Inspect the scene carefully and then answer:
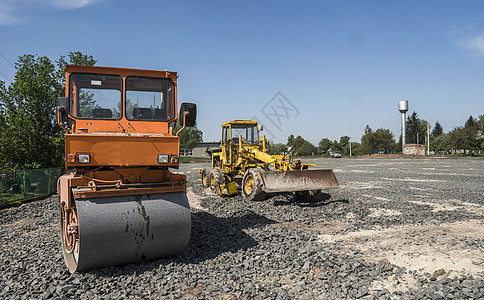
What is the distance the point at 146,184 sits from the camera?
213 inches

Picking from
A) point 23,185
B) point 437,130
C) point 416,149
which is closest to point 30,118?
point 23,185

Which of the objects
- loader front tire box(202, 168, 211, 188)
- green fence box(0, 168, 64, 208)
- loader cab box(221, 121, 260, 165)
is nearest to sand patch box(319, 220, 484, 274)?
loader cab box(221, 121, 260, 165)

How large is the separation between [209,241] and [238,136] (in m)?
7.77

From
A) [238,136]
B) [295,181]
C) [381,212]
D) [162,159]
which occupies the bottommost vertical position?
[381,212]

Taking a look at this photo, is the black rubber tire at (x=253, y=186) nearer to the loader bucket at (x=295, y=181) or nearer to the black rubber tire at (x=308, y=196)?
the loader bucket at (x=295, y=181)

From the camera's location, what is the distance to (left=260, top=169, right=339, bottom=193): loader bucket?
10.8 metres

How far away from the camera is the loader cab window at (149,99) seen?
5.93 metres

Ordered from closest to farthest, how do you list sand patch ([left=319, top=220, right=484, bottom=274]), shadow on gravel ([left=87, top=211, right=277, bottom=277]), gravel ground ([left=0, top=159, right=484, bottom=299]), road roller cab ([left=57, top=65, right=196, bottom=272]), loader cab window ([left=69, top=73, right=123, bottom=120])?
gravel ground ([left=0, top=159, right=484, bottom=299])
road roller cab ([left=57, top=65, right=196, bottom=272])
shadow on gravel ([left=87, top=211, right=277, bottom=277])
sand patch ([left=319, top=220, right=484, bottom=274])
loader cab window ([left=69, top=73, right=123, bottom=120])

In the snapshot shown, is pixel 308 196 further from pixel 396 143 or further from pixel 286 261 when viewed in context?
pixel 396 143

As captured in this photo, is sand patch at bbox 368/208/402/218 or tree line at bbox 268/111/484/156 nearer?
sand patch at bbox 368/208/402/218

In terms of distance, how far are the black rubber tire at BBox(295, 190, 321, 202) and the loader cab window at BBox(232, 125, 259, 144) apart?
3322 millimetres

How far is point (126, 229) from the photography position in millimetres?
4969

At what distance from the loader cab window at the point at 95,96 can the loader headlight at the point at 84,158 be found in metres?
1.00

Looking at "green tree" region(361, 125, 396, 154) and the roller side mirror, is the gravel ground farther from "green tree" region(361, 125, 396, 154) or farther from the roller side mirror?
"green tree" region(361, 125, 396, 154)
